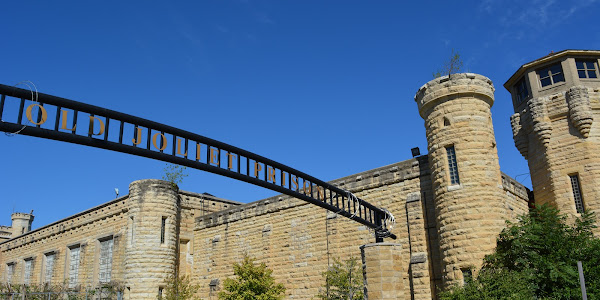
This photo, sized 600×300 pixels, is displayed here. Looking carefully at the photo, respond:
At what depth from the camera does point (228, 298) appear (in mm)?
24984

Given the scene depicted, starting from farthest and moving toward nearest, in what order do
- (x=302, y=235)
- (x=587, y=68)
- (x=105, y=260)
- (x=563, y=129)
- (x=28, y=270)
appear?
1. (x=28, y=270)
2. (x=105, y=260)
3. (x=302, y=235)
4. (x=587, y=68)
5. (x=563, y=129)

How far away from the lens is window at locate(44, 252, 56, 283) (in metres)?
41.4

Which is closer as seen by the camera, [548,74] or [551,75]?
[551,75]

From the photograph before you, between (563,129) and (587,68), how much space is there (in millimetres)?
3429

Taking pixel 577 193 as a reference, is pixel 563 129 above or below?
above

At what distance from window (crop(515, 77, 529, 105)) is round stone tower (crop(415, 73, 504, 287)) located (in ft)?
22.0

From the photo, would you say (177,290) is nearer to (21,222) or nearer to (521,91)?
(521,91)

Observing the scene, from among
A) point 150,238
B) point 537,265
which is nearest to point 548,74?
point 537,265

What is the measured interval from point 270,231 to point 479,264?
12685 mm

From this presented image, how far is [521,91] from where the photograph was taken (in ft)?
88.7

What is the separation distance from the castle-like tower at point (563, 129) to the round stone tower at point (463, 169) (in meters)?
5.40

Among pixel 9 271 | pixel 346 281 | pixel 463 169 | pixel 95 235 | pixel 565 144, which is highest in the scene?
pixel 565 144

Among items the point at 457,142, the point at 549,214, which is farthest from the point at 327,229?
the point at 549,214

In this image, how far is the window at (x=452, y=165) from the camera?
19.7 metres
